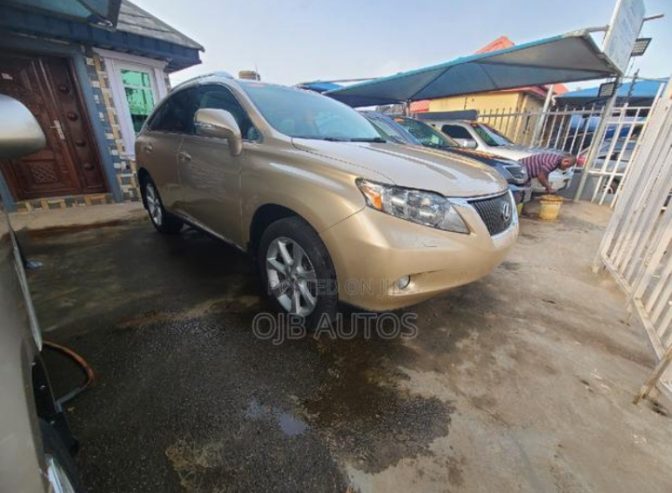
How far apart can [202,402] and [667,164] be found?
3.72 meters

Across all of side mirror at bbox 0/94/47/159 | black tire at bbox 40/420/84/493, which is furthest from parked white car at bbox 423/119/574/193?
black tire at bbox 40/420/84/493

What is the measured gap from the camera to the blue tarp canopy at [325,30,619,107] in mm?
5223

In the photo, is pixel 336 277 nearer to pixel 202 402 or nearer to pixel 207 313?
pixel 202 402

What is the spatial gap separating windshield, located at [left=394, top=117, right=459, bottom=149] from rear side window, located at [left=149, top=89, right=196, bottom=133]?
406 centimetres

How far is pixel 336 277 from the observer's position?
185 cm

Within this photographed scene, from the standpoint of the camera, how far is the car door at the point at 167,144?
115 inches

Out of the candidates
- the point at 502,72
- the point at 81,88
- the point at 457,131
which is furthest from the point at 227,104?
the point at 502,72

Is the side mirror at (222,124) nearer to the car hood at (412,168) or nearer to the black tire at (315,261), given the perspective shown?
the car hood at (412,168)

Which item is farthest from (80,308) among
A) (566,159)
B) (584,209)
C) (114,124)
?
(584,209)

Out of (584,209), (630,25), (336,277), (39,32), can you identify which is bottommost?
(584,209)

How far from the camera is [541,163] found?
5.75 metres

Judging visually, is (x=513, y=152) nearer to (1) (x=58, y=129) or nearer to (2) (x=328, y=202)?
(2) (x=328, y=202)

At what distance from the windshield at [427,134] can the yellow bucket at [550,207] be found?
1.89 metres

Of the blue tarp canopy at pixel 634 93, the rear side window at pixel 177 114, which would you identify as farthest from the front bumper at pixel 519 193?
the blue tarp canopy at pixel 634 93
